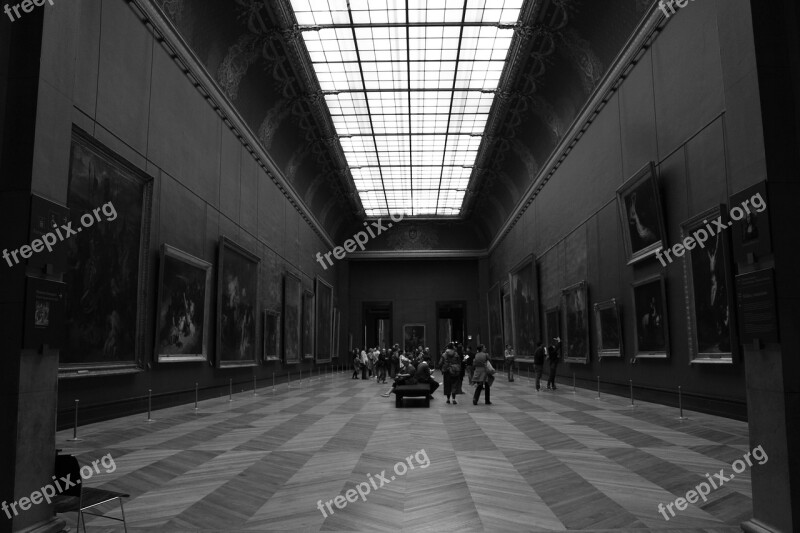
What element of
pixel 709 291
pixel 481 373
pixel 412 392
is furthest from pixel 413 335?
pixel 709 291

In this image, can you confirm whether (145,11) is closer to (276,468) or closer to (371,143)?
(276,468)

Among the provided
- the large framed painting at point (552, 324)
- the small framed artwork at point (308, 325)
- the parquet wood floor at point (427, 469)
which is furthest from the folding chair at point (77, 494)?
the small framed artwork at point (308, 325)

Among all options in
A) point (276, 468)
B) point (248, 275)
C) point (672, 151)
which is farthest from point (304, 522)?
point (248, 275)

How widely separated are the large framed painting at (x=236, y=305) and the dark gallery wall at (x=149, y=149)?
282mm

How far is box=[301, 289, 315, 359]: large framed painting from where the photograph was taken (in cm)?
2841

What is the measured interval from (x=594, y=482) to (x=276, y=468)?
3.54 metres

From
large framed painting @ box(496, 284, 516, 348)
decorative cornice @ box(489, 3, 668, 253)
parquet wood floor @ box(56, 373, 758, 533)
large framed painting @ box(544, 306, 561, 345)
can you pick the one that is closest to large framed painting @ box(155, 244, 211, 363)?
parquet wood floor @ box(56, 373, 758, 533)

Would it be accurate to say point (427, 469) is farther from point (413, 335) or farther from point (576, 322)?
point (413, 335)

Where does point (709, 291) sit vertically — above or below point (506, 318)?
below

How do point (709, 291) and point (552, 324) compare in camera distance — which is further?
point (552, 324)

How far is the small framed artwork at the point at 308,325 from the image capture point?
28.5 meters

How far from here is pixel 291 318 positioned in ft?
84.1

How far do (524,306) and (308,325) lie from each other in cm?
1017

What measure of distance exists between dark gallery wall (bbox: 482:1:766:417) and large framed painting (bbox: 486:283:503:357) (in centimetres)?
1498
